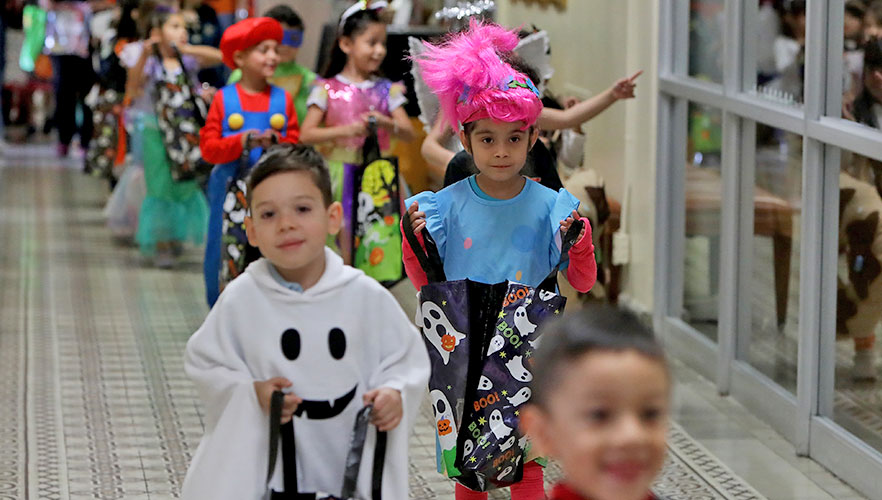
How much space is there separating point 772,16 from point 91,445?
3430mm

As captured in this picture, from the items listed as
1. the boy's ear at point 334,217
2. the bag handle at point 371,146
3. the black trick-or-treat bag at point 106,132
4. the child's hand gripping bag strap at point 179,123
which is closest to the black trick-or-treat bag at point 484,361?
the boy's ear at point 334,217

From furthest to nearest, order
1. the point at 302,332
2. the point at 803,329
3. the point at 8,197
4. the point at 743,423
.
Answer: the point at 8,197 < the point at 743,423 < the point at 803,329 < the point at 302,332

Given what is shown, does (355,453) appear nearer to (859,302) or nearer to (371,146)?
(859,302)

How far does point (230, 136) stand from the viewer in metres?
6.61

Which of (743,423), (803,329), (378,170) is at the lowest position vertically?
(743,423)

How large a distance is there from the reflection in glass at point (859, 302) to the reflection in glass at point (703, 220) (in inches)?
49.3

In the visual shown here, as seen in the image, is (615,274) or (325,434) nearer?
(325,434)

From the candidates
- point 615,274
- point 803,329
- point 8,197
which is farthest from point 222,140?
point 8,197

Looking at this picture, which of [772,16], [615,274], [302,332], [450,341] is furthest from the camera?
[615,274]

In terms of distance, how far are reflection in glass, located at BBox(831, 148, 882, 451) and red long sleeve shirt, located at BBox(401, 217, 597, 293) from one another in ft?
4.74

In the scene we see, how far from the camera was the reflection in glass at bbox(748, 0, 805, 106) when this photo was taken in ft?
18.9

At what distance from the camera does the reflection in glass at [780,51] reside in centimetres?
577

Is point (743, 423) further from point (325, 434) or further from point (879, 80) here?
point (325, 434)

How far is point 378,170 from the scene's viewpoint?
6.59 metres
